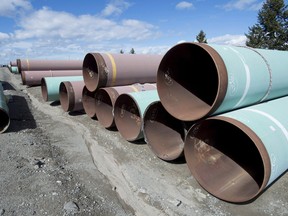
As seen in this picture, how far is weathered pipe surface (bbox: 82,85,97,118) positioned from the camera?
7.42m

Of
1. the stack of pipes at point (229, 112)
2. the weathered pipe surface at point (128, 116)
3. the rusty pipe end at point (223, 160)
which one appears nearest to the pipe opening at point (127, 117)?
the weathered pipe surface at point (128, 116)

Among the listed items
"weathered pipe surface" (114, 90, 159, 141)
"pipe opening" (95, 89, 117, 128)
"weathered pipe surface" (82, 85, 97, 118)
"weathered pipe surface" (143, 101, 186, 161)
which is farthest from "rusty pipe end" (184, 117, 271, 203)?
"weathered pipe surface" (82, 85, 97, 118)

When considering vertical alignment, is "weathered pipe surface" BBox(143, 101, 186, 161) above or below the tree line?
below

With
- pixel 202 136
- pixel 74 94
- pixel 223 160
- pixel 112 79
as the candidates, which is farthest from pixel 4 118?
pixel 223 160

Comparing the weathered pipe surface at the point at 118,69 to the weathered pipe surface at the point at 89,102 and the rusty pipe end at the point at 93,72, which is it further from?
the weathered pipe surface at the point at 89,102

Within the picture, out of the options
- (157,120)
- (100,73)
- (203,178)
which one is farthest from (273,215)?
(100,73)

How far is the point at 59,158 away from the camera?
4793mm

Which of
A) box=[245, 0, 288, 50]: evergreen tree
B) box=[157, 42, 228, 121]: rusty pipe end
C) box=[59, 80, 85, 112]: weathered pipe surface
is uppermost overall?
box=[245, 0, 288, 50]: evergreen tree

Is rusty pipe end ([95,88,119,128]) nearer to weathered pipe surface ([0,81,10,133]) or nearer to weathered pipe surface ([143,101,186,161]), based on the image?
weathered pipe surface ([143,101,186,161])

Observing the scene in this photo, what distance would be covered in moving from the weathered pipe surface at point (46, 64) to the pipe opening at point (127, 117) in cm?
1195

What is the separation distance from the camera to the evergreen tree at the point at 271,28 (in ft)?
91.1

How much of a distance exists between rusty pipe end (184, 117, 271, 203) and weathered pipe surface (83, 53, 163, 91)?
119 inches

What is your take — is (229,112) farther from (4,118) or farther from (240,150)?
(4,118)

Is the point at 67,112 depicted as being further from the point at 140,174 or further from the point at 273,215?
the point at 273,215
